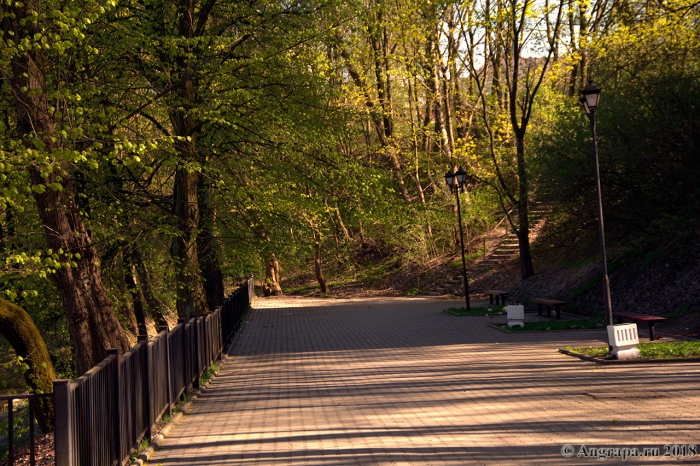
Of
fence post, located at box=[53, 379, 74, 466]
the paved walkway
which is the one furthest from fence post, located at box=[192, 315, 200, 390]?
fence post, located at box=[53, 379, 74, 466]

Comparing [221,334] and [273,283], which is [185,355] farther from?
[273,283]

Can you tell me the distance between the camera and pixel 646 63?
2456 cm

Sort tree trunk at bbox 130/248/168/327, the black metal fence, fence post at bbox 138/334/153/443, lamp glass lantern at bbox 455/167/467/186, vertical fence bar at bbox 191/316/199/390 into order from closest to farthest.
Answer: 1. the black metal fence
2. fence post at bbox 138/334/153/443
3. vertical fence bar at bbox 191/316/199/390
4. tree trunk at bbox 130/248/168/327
5. lamp glass lantern at bbox 455/167/467/186

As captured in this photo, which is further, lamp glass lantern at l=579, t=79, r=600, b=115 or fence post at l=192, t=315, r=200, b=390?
lamp glass lantern at l=579, t=79, r=600, b=115

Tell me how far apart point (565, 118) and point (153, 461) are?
23.7 meters

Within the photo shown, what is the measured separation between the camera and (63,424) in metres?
5.88

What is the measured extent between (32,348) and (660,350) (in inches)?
461

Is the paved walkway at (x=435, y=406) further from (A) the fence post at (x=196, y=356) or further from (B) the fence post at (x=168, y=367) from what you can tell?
(A) the fence post at (x=196, y=356)

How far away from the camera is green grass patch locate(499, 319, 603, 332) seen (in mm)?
20734

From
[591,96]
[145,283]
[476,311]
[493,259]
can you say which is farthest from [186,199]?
[493,259]

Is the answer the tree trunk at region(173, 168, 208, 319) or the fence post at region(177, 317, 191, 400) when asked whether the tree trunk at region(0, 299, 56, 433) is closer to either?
the fence post at region(177, 317, 191, 400)

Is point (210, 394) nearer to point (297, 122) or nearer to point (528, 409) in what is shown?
point (528, 409)

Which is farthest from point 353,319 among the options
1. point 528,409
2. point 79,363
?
point 528,409

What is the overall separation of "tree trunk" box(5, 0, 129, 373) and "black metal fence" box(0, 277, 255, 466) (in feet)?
4.29
